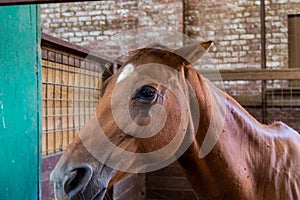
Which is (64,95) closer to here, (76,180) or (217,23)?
(76,180)

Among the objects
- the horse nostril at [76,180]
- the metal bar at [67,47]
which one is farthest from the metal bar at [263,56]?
the horse nostril at [76,180]

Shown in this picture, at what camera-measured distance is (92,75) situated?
250 centimetres

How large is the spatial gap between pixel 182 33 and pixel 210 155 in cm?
316

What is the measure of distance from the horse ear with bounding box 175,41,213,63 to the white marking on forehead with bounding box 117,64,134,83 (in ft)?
0.48

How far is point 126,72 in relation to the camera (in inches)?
37.7

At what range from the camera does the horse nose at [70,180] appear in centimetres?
81

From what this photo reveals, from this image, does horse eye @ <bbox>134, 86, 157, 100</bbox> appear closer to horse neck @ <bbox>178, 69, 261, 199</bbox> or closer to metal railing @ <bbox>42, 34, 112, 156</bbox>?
horse neck @ <bbox>178, 69, 261, 199</bbox>

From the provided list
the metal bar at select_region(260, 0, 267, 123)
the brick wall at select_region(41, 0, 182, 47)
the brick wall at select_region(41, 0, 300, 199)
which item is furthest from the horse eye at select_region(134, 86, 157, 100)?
the brick wall at select_region(41, 0, 182, 47)

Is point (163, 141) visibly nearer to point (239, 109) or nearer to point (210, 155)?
point (210, 155)

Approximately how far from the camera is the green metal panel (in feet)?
A: 3.78

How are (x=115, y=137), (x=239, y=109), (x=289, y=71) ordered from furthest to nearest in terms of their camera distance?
(x=289, y=71)
(x=239, y=109)
(x=115, y=137)

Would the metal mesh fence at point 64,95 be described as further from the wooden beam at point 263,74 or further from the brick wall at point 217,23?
the brick wall at point 217,23

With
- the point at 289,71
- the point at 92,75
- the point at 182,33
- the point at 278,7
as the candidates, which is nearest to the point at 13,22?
the point at 92,75

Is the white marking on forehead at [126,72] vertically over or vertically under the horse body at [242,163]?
over
